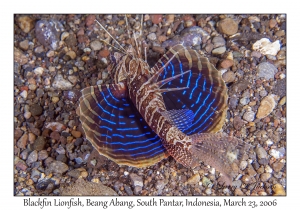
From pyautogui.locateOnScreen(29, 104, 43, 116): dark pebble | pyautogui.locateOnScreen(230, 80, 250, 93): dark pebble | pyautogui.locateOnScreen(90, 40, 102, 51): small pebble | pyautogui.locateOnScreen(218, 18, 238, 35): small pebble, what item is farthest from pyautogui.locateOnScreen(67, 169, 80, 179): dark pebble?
pyautogui.locateOnScreen(218, 18, 238, 35): small pebble

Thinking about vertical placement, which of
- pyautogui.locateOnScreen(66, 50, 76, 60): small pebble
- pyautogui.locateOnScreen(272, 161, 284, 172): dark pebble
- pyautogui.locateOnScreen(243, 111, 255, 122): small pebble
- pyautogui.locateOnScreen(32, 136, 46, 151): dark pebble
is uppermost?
pyautogui.locateOnScreen(66, 50, 76, 60): small pebble

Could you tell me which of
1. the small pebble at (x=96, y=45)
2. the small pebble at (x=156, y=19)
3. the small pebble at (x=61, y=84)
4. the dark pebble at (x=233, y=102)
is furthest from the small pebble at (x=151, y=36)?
the dark pebble at (x=233, y=102)

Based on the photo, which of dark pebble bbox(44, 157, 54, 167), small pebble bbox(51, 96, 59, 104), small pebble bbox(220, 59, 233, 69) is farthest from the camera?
small pebble bbox(51, 96, 59, 104)

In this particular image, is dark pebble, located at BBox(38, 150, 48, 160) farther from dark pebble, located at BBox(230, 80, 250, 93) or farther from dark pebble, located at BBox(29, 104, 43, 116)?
dark pebble, located at BBox(230, 80, 250, 93)

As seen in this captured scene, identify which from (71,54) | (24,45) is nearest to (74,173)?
(71,54)

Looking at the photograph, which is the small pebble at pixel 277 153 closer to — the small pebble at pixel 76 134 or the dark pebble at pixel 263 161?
the dark pebble at pixel 263 161

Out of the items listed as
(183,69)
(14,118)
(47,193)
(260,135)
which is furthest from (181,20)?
(47,193)

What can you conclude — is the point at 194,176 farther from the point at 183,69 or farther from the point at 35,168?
the point at 35,168
